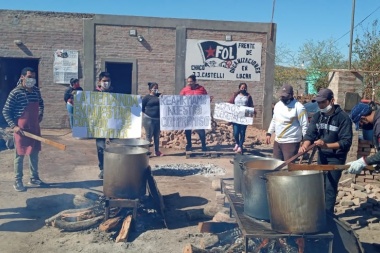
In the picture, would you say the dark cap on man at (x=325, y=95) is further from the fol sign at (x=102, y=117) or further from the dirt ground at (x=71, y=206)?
the fol sign at (x=102, y=117)

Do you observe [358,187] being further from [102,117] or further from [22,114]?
[22,114]

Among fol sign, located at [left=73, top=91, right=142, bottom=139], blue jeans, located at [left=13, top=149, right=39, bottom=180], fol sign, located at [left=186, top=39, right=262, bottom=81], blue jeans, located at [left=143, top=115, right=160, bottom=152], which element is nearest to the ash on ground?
blue jeans, located at [left=143, top=115, right=160, bottom=152]

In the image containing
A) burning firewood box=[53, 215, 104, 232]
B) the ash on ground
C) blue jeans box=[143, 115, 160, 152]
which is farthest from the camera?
blue jeans box=[143, 115, 160, 152]

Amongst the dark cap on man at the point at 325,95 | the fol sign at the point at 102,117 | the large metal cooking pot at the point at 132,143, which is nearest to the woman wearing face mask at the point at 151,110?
the fol sign at the point at 102,117

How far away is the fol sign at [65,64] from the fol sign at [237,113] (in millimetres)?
6641

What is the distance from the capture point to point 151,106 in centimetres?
1051

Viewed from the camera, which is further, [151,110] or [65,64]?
[65,64]

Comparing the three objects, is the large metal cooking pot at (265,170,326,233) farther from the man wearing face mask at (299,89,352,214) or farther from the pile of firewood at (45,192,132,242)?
the pile of firewood at (45,192,132,242)

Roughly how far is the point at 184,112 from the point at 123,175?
5324 mm

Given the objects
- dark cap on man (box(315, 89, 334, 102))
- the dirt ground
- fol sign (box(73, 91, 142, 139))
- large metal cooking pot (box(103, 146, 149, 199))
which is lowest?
the dirt ground

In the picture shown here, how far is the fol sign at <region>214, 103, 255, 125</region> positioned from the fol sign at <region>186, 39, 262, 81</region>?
4.55 metres

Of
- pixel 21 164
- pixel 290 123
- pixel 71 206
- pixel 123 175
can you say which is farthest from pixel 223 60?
pixel 123 175

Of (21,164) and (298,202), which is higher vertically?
(298,202)

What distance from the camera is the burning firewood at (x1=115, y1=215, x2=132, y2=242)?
5234mm
